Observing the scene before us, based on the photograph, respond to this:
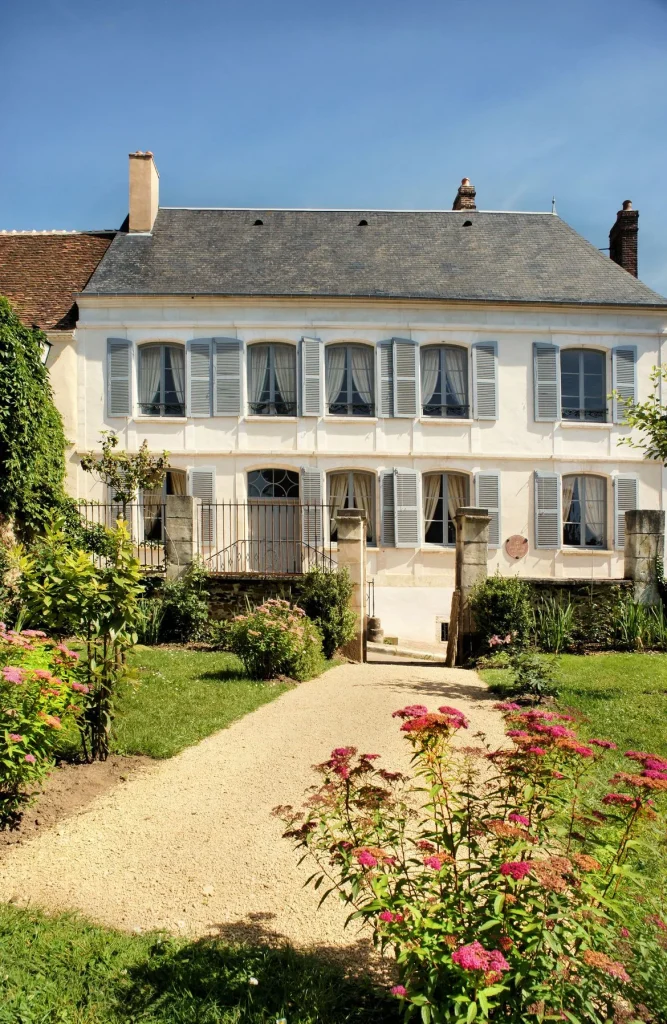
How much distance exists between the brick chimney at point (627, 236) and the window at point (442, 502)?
23.7 feet

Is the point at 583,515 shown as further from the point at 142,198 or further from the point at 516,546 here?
the point at 142,198

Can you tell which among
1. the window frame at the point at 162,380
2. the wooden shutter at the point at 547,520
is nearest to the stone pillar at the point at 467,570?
the wooden shutter at the point at 547,520

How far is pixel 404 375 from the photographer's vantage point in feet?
58.4

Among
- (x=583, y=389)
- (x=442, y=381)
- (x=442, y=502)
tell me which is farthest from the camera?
(x=583, y=389)

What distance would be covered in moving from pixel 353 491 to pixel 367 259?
5.80 m

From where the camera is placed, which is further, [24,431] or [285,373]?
[285,373]

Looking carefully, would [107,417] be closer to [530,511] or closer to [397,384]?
[397,384]

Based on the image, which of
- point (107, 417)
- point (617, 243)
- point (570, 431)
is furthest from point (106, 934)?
point (617, 243)

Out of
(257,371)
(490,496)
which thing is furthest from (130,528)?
(490,496)

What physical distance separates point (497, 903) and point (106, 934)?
1899 mm

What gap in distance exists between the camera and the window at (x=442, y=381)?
1814 cm

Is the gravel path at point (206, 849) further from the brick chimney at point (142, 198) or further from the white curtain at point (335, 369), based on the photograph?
the brick chimney at point (142, 198)

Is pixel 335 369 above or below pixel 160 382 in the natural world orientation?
above

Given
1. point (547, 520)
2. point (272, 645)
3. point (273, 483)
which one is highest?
point (273, 483)
